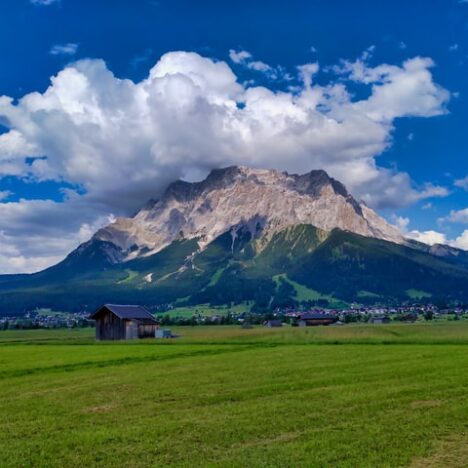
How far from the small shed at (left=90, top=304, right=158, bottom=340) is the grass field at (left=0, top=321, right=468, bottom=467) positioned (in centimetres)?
7183

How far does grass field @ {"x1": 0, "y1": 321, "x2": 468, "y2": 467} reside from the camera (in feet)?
56.5

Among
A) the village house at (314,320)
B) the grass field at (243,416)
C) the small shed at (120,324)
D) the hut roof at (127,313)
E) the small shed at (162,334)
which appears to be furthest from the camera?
the village house at (314,320)

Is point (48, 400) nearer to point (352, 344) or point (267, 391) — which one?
point (267, 391)

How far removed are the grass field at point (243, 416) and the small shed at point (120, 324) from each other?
236 ft

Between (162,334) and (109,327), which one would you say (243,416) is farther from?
(162,334)

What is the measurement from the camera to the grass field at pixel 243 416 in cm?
1723

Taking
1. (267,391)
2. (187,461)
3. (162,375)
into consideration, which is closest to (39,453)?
(187,461)

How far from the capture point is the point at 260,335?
9100 centimetres

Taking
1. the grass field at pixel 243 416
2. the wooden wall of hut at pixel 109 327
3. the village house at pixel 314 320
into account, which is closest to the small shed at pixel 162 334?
the wooden wall of hut at pixel 109 327

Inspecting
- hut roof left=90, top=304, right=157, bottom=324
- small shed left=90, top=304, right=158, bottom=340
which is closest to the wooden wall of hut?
small shed left=90, top=304, right=158, bottom=340

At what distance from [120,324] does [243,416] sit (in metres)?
94.4

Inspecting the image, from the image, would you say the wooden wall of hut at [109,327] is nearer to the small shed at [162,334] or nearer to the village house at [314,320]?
the small shed at [162,334]

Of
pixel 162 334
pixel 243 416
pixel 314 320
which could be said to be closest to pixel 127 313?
pixel 162 334

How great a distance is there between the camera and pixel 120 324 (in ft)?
373
